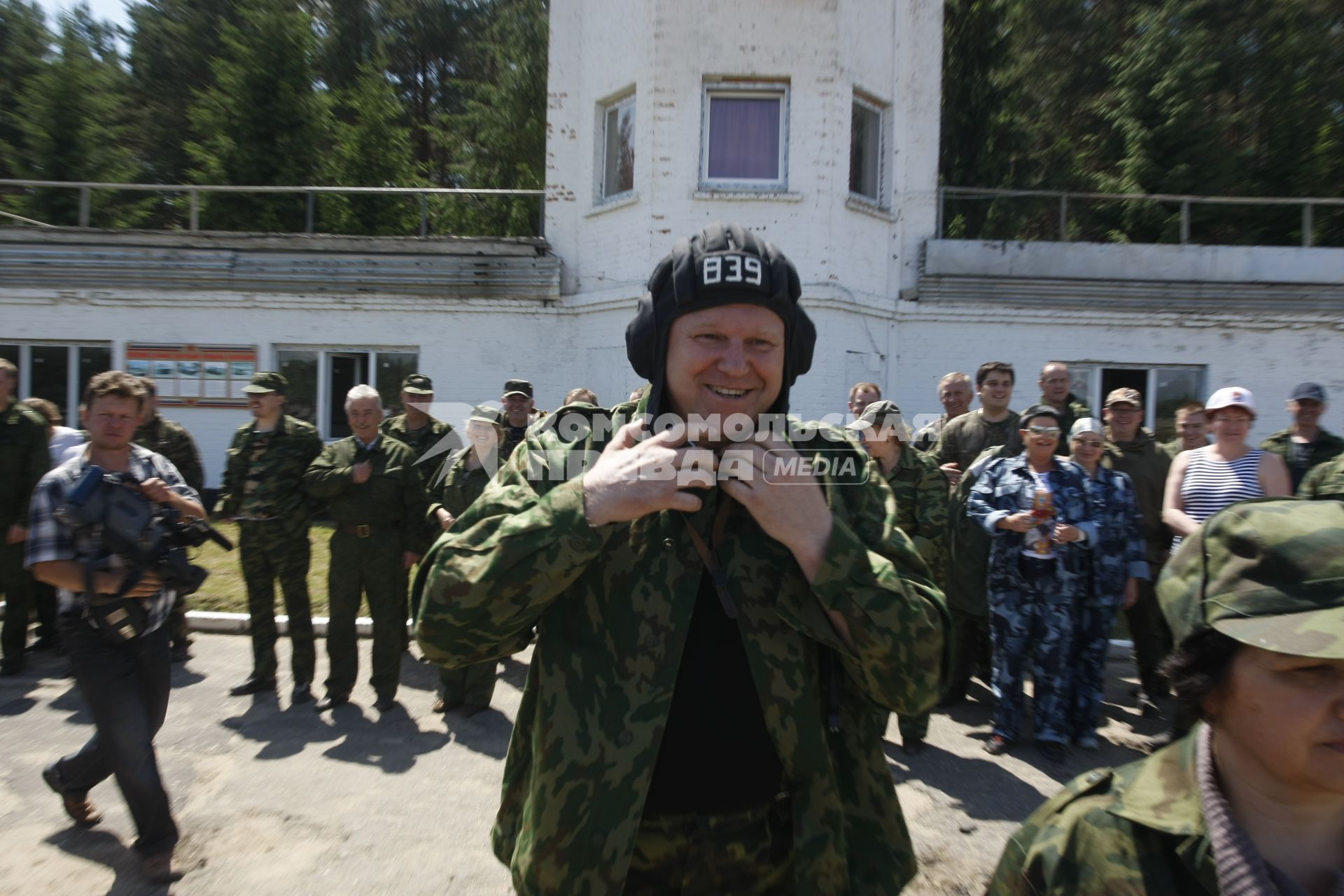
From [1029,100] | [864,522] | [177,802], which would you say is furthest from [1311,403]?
[1029,100]

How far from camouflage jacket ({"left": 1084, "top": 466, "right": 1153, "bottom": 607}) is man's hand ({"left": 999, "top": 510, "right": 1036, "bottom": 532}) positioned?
465mm

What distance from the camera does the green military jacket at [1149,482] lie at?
644cm

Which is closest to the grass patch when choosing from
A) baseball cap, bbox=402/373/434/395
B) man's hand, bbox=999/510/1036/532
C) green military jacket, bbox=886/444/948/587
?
baseball cap, bbox=402/373/434/395

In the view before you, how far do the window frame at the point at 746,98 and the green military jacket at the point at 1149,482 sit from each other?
5.53 m

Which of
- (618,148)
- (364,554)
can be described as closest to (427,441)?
(364,554)

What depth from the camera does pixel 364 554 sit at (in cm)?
595

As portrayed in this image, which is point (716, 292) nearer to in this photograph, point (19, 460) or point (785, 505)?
point (785, 505)

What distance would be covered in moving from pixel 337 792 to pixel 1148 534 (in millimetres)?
5900

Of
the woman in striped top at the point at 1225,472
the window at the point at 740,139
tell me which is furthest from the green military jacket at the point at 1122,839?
the window at the point at 740,139

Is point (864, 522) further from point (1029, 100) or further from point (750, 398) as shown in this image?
point (1029, 100)

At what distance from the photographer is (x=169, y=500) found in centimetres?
402

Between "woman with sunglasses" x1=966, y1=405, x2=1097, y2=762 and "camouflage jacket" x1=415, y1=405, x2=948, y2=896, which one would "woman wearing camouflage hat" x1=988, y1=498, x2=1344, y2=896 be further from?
"woman with sunglasses" x1=966, y1=405, x2=1097, y2=762

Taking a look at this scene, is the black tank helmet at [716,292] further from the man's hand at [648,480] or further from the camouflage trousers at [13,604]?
the camouflage trousers at [13,604]

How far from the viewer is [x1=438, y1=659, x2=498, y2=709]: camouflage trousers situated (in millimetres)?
5832
